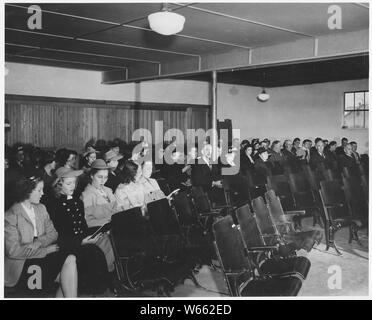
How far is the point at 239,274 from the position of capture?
313 centimetres

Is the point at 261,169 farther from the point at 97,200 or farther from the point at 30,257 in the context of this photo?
the point at 30,257

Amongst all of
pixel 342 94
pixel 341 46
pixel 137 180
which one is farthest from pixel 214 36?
pixel 342 94

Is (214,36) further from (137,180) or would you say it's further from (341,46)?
(137,180)

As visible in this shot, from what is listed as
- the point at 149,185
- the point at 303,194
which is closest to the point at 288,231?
the point at 303,194

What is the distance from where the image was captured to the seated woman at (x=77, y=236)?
351cm

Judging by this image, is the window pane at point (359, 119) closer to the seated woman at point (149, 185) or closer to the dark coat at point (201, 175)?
the dark coat at point (201, 175)

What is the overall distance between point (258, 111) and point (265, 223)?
10.9 m

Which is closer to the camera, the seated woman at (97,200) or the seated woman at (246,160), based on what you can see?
the seated woman at (97,200)

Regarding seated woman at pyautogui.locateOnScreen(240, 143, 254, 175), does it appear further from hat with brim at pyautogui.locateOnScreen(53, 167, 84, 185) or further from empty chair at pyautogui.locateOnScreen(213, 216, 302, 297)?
empty chair at pyautogui.locateOnScreen(213, 216, 302, 297)

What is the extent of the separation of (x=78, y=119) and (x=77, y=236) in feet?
23.4

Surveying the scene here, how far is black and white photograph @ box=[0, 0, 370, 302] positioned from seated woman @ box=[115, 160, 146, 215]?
2 centimetres

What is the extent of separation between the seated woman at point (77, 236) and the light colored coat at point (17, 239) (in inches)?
9.0

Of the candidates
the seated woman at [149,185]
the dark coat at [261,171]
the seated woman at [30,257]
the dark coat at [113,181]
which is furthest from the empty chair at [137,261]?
the dark coat at [261,171]
